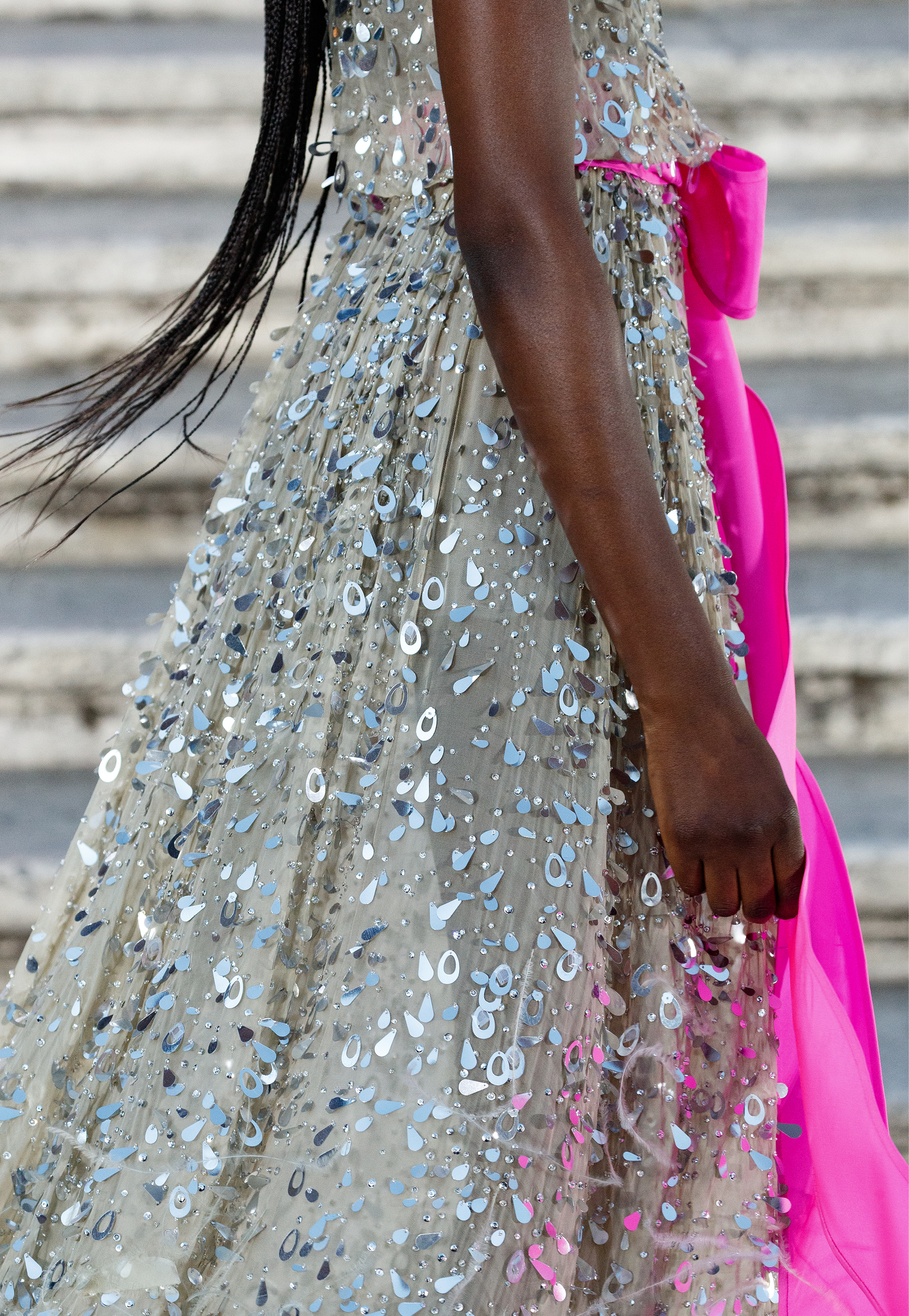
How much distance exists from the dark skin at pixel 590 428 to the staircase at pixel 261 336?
3.42 ft

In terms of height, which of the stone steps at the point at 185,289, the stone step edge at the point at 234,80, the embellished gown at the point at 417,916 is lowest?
the embellished gown at the point at 417,916

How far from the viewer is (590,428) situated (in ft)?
2.02

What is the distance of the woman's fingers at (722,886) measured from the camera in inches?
24.7

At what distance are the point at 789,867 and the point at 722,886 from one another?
43 millimetres

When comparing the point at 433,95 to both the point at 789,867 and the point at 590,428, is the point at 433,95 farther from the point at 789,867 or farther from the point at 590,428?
the point at 789,867

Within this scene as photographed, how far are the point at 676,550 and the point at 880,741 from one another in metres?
1.15

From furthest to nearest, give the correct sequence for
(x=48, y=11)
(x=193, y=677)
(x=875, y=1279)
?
(x=48, y=11)
(x=193, y=677)
(x=875, y=1279)

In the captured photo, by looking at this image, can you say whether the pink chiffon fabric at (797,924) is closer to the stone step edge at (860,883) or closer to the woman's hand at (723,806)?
the woman's hand at (723,806)

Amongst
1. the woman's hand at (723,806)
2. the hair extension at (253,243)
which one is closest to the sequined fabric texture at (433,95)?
the hair extension at (253,243)

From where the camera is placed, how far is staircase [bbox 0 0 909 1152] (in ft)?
5.33

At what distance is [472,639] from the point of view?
65 cm

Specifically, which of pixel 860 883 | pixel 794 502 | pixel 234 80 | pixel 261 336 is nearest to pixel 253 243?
pixel 261 336

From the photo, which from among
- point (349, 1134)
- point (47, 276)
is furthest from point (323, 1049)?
point (47, 276)

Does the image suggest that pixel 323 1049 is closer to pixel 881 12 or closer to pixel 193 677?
pixel 193 677
